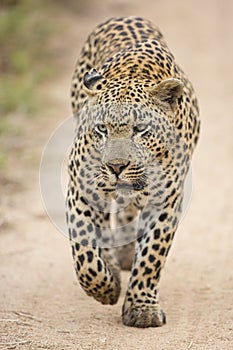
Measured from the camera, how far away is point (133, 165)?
5.96 meters

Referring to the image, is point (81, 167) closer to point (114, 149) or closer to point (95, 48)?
point (114, 149)

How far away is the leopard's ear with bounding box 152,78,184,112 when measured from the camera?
6.21 metres

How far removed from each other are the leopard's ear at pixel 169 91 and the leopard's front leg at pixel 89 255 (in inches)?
38.5

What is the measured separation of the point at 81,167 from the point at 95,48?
6.34 ft

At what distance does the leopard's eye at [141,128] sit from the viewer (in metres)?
6.05

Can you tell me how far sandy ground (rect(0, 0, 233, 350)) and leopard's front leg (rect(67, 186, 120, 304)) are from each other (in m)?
0.26

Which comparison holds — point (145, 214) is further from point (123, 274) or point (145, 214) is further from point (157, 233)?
point (123, 274)

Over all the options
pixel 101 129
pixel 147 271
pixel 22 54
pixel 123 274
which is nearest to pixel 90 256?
pixel 147 271

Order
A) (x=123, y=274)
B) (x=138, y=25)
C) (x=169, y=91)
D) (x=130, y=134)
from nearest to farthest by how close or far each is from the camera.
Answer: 1. (x=130, y=134)
2. (x=169, y=91)
3. (x=138, y=25)
4. (x=123, y=274)

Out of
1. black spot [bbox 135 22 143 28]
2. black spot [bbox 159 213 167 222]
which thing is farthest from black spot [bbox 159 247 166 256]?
black spot [bbox 135 22 143 28]

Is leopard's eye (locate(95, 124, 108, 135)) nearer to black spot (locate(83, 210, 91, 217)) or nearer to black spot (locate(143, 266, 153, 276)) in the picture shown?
black spot (locate(83, 210, 91, 217))

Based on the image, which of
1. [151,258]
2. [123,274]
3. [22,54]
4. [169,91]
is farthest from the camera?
[22,54]

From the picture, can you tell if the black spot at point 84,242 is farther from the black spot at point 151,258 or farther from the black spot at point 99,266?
the black spot at point 151,258

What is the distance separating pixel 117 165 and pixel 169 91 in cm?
78
